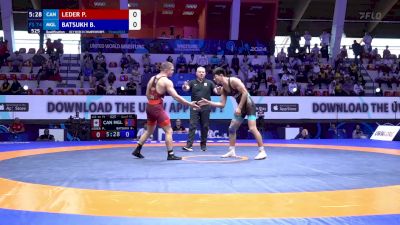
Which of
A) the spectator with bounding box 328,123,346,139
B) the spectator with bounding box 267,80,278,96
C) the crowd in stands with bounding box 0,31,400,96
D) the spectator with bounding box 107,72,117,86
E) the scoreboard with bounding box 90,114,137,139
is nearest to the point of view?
the scoreboard with bounding box 90,114,137,139

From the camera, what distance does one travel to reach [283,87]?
1833 cm

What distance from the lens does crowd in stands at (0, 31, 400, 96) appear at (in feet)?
57.6

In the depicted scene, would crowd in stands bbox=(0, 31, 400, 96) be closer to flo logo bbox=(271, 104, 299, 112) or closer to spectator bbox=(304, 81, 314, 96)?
spectator bbox=(304, 81, 314, 96)

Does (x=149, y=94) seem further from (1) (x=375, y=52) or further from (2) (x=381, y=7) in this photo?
(2) (x=381, y=7)

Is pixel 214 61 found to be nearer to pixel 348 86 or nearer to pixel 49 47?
pixel 348 86

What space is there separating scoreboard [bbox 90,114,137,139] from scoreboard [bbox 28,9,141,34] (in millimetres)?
3797

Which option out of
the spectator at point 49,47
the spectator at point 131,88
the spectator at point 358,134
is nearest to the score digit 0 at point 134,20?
the spectator at point 131,88

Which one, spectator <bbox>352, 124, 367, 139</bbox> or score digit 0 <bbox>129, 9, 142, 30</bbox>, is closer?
spectator <bbox>352, 124, 367, 139</bbox>

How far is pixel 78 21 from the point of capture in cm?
1484

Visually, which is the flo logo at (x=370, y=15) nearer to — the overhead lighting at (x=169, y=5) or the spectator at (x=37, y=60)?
the overhead lighting at (x=169, y=5)

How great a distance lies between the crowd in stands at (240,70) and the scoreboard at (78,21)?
2084 millimetres

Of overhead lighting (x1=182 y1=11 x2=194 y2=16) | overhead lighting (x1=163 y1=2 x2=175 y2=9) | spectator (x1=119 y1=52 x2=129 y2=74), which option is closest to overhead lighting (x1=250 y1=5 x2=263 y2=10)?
overhead lighting (x1=182 y1=11 x2=194 y2=16)

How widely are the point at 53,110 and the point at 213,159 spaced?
924 cm

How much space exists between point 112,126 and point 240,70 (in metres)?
8.44
